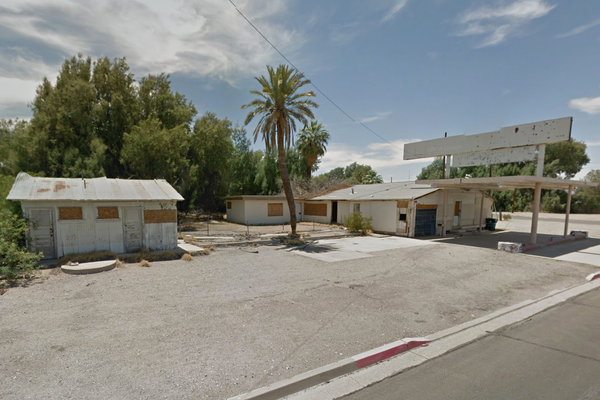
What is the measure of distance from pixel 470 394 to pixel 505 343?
2155 mm

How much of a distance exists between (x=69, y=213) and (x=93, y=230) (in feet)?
3.41

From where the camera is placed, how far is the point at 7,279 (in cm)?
864

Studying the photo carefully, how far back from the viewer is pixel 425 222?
21828 millimetres

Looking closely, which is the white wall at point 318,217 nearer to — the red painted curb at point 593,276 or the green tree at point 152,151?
the green tree at point 152,151

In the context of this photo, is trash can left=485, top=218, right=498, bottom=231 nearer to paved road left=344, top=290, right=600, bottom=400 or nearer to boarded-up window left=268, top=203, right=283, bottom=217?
boarded-up window left=268, top=203, right=283, bottom=217

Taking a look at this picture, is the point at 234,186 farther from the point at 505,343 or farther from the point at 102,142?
the point at 505,343

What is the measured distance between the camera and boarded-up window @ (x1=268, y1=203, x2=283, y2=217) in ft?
96.5

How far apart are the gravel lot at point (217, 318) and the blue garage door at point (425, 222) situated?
9775 mm

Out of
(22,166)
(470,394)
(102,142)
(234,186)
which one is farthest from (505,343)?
(234,186)

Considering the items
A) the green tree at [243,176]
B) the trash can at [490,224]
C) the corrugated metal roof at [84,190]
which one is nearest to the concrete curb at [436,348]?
the corrugated metal roof at [84,190]

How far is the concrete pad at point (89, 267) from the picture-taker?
9680mm

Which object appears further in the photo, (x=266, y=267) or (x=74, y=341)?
(x=266, y=267)

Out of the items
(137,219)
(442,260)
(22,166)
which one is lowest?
(442,260)

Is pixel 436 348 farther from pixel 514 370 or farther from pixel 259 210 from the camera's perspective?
pixel 259 210
